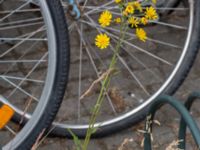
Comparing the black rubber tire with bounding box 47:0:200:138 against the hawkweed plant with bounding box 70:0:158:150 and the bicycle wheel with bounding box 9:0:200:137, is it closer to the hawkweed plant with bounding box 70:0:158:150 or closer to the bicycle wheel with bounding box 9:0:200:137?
the bicycle wheel with bounding box 9:0:200:137

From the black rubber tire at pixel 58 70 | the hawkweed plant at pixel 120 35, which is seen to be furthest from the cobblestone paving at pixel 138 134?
the hawkweed plant at pixel 120 35

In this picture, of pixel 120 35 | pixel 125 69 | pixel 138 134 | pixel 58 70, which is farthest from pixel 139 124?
pixel 120 35

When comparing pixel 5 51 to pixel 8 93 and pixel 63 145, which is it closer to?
pixel 8 93

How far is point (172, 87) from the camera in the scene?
3.47 m

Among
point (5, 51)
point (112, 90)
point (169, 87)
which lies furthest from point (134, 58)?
point (5, 51)

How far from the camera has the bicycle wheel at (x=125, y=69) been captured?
3430 mm

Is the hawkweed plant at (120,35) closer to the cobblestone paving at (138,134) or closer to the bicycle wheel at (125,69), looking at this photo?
the bicycle wheel at (125,69)

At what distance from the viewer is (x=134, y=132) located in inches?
140

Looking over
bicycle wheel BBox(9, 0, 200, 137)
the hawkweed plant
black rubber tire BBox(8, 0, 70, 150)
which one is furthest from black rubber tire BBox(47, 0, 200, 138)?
the hawkweed plant

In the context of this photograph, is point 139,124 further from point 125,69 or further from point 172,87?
point 125,69

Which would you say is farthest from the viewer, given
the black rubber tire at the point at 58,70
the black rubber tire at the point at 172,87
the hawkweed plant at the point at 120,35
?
the black rubber tire at the point at 172,87

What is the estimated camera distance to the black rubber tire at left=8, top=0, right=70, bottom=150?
113 inches

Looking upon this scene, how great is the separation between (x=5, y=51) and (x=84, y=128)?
96 cm

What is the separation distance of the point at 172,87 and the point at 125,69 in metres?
0.67
